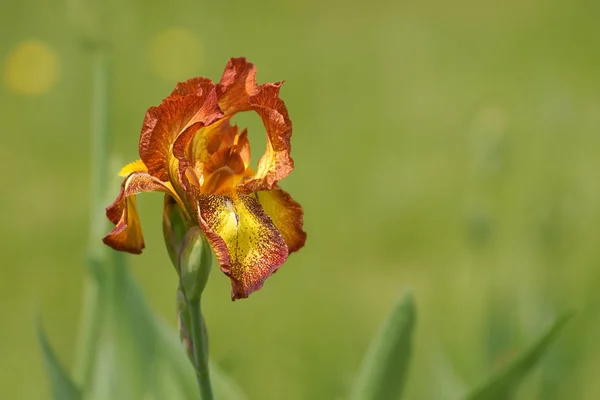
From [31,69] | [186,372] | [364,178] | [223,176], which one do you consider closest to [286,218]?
[223,176]

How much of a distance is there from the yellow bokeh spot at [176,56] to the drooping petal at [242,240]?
2292mm

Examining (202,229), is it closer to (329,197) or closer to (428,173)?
(329,197)

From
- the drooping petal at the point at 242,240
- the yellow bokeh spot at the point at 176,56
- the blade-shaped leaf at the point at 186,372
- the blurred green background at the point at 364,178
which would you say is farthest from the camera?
the yellow bokeh spot at the point at 176,56

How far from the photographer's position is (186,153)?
760mm

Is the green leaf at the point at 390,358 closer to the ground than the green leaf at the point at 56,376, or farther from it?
farther from it

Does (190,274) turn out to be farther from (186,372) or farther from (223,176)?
(186,372)

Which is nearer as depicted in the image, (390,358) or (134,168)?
(134,168)

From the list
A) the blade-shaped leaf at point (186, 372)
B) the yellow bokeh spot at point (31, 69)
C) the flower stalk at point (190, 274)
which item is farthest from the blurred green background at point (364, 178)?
the flower stalk at point (190, 274)

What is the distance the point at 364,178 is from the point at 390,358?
2024 mm

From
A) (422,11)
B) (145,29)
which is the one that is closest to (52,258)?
(145,29)

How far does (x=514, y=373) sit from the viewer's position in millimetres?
910

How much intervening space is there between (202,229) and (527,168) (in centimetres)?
229

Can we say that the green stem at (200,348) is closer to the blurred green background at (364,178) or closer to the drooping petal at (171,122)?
the drooping petal at (171,122)

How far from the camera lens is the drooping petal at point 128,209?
0.72 metres
